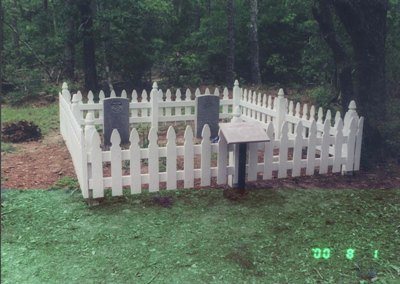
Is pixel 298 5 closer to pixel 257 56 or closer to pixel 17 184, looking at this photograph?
pixel 257 56

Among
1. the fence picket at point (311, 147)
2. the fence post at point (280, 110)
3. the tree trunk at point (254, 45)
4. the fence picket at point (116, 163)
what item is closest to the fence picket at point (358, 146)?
the fence picket at point (311, 147)

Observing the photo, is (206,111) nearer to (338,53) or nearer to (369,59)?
(338,53)

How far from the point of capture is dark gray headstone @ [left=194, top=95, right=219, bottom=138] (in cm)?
1091

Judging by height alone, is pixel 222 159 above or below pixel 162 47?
below

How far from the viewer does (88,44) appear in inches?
664

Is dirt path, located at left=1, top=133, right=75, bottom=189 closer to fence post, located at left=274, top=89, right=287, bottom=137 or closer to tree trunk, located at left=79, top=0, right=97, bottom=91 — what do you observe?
fence post, located at left=274, top=89, right=287, bottom=137

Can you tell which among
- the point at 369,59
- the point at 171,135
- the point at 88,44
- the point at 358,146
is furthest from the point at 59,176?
the point at 88,44

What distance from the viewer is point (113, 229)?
5.65m

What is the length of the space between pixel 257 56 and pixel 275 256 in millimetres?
14542

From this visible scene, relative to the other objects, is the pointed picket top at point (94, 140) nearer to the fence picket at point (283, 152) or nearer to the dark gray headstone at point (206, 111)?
the fence picket at point (283, 152)

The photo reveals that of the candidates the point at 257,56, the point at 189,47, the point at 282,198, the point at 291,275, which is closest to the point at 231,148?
the point at 282,198

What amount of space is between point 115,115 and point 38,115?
4.50 meters

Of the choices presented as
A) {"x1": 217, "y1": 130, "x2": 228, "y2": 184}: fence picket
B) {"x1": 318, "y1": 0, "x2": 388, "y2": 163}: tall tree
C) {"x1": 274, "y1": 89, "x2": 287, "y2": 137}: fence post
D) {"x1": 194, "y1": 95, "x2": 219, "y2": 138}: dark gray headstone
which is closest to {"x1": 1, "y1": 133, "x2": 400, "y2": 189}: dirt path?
{"x1": 217, "y1": 130, "x2": 228, "y2": 184}: fence picket

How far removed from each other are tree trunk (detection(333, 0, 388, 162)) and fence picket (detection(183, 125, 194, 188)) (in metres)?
3.66
